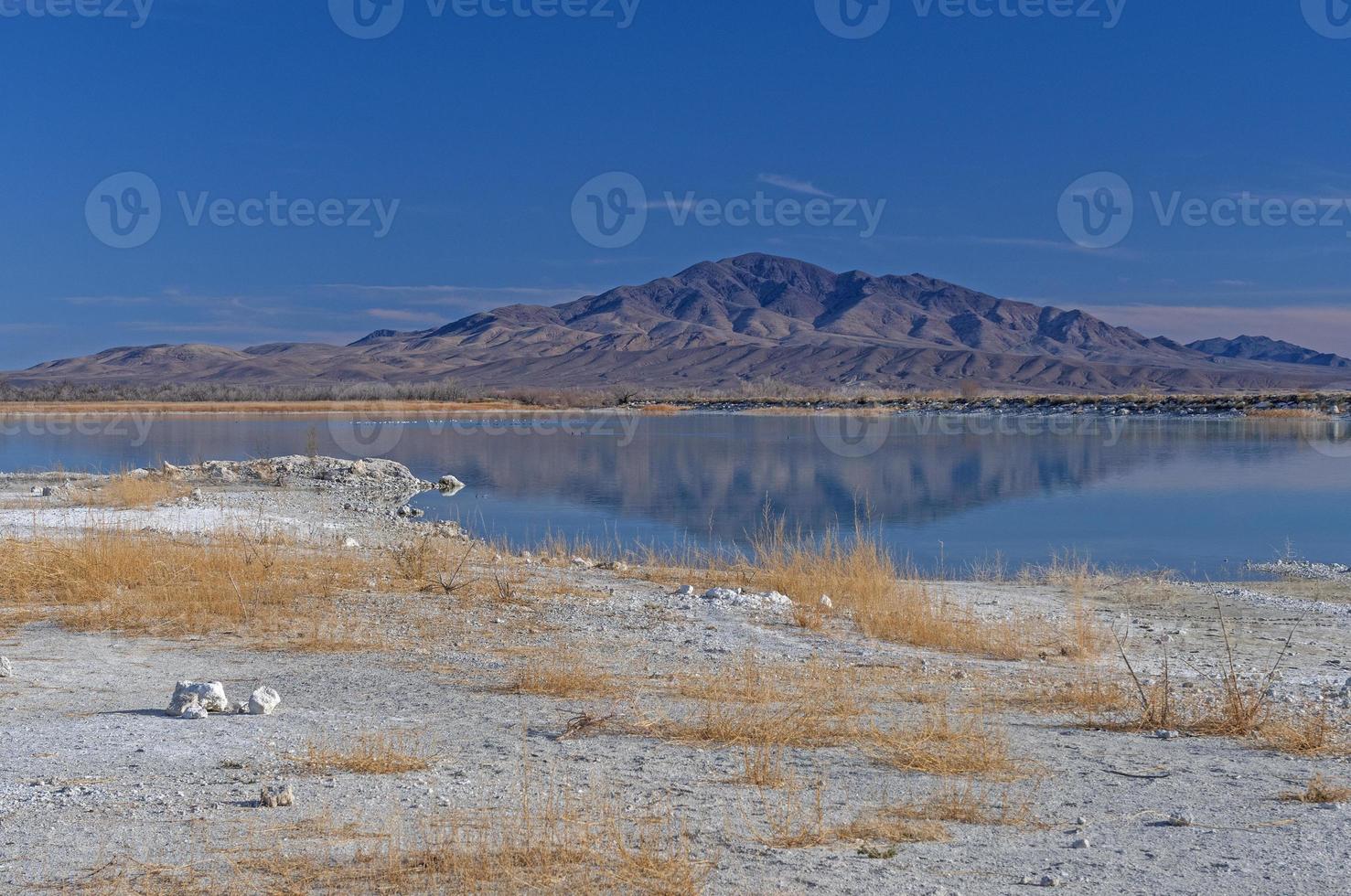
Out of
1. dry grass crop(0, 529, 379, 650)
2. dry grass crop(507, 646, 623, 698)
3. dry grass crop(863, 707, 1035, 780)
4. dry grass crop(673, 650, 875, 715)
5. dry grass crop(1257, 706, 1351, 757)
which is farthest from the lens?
dry grass crop(0, 529, 379, 650)

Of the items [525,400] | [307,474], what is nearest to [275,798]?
[307,474]

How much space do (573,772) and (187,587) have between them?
545 cm

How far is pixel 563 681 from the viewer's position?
659 centimetres

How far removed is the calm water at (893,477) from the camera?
1794cm

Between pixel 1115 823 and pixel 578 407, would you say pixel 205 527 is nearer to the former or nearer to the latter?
pixel 1115 823

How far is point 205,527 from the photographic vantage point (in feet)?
48.2

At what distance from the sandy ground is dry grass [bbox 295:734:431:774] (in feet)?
0.32

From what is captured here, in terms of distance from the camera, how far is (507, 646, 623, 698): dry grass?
655 cm

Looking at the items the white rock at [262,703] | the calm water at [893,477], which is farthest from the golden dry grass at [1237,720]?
the calm water at [893,477]

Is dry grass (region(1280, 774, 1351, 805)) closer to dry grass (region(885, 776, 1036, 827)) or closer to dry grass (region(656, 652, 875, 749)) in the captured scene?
dry grass (region(885, 776, 1036, 827))

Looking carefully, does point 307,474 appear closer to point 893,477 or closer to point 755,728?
point 893,477

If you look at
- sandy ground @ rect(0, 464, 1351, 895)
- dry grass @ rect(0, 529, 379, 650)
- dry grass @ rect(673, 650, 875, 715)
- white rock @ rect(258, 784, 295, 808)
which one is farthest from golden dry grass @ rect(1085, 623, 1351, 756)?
dry grass @ rect(0, 529, 379, 650)

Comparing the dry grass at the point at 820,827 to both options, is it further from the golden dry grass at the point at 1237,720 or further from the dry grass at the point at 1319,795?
the golden dry grass at the point at 1237,720

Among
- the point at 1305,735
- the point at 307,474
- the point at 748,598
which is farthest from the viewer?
the point at 307,474
